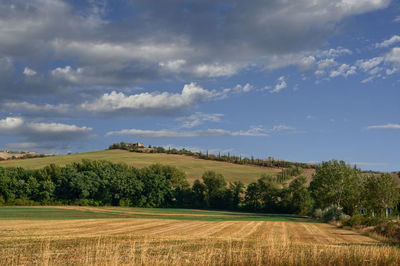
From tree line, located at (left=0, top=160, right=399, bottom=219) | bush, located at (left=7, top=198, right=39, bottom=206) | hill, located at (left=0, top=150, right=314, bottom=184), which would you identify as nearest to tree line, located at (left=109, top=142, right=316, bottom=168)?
hill, located at (left=0, top=150, right=314, bottom=184)

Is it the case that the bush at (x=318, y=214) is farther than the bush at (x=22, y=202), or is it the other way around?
the bush at (x=22, y=202)

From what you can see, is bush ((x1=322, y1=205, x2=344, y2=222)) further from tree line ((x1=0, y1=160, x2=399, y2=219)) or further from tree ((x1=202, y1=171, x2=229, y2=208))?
tree ((x1=202, y1=171, x2=229, y2=208))

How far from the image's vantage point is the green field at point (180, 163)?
5482 inches

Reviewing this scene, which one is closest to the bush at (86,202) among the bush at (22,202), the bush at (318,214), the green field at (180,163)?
the bush at (22,202)

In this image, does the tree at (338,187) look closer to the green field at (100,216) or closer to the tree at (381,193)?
the tree at (381,193)

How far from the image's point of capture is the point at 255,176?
139 meters

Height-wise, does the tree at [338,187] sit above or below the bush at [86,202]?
above

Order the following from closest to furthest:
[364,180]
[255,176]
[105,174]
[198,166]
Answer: [364,180] < [105,174] < [255,176] < [198,166]

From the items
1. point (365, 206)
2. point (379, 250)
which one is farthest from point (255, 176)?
point (379, 250)

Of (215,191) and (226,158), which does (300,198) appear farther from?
(226,158)

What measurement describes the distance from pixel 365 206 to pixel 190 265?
3214 inches

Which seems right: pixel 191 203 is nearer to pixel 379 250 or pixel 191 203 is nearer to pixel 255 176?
pixel 255 176

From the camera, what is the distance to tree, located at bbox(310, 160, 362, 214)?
77750mm

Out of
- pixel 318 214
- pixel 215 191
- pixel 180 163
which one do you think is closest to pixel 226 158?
pixel 180 163
